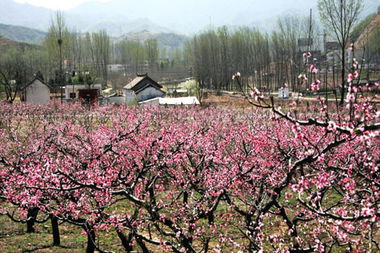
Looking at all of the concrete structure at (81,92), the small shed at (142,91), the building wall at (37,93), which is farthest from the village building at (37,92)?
the small shed at (142,91)

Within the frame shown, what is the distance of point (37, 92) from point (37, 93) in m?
0.12

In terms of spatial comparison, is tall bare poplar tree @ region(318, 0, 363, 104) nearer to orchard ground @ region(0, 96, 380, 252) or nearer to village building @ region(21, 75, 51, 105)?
orchard ground @ region(0, 96, 380, 252)

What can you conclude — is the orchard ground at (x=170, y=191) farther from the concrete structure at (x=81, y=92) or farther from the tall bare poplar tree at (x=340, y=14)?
the concrete structure at (x=81, y=92)

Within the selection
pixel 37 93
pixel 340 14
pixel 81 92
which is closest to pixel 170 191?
pixel 340 14

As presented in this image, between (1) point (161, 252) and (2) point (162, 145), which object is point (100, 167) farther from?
(1) point (161, 252)

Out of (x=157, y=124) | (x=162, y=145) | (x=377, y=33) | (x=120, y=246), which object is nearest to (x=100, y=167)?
(x=162, y=145)

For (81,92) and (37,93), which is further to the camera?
(37,93)

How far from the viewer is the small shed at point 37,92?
48750 millimetres

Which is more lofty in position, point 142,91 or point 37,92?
point 37,92

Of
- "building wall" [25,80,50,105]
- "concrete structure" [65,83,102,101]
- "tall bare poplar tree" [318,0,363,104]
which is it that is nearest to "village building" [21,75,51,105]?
"building wall" [25,80,50,105]

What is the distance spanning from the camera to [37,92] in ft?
160

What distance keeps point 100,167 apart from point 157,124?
27.3 ft

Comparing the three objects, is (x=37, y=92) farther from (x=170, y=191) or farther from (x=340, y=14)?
(x=170, y=191)

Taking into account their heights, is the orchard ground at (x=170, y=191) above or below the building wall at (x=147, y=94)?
below
